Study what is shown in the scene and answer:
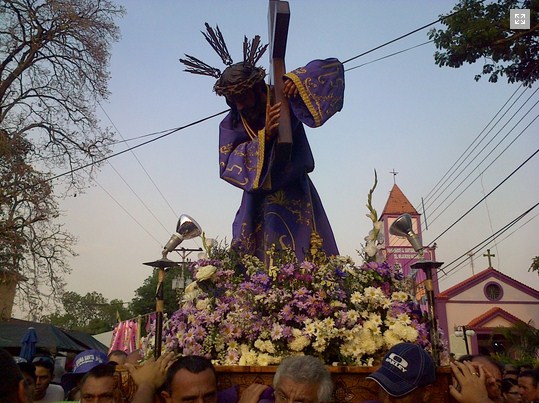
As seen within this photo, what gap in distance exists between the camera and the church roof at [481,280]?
25811mm

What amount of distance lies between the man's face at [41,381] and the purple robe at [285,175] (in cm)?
204

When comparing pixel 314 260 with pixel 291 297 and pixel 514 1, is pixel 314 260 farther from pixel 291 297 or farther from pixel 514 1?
pixel 514 1

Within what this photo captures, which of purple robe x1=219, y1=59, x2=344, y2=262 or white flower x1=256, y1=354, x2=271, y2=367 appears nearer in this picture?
white flower x1=256, y1=354, x2=271, y2=367

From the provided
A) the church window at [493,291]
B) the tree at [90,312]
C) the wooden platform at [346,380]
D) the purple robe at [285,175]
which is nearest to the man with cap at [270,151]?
the purple robe at [285,175]

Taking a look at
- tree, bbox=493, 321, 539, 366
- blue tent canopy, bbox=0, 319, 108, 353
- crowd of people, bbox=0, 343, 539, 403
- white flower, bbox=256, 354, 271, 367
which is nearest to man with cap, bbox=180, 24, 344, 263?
white flower, bbox=256, 354, 271, 367

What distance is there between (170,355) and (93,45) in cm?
1336

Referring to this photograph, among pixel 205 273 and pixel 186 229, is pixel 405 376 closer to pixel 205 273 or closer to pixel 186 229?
pixel 205 273

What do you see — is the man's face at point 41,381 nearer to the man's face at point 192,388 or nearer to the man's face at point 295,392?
the man's face at point 192,388

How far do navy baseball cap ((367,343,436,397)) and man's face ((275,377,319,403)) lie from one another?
293mm

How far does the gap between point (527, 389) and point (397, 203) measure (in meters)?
34.1

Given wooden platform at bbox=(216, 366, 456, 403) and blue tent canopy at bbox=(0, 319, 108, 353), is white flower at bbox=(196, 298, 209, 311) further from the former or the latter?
blue tent canopy at bbox=(0, 319, 108, 353)

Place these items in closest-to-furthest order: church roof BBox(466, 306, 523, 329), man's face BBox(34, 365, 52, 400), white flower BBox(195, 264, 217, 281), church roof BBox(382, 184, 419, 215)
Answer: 1. white flower BBox(195, 264, 217, 281)
2. man's face BBox(34, 365, 52, 400)
3. church roof BBox(466, 306, 523, 329)
4. church roof BBox(382, 184, 419, 215)

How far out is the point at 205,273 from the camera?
374 cm

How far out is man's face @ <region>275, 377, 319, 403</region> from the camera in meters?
2.46
